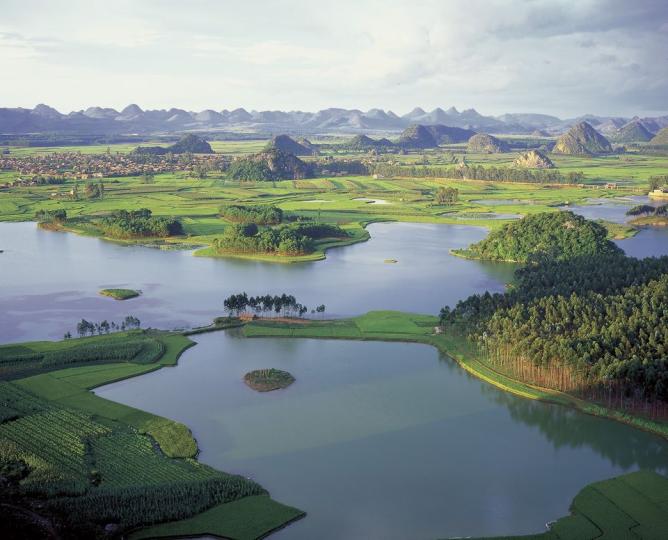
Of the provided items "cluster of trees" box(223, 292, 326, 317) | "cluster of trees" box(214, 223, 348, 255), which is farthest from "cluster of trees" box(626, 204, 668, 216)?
"cluster of trees" box(223, 292, 326, 317)

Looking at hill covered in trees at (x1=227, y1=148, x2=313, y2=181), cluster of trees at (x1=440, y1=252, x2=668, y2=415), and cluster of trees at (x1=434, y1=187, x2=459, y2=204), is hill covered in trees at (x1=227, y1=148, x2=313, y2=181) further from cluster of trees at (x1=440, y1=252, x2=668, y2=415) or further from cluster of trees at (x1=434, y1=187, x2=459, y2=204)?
cluster of trees at (x1=440, y1=252, x2=668, y2=415)

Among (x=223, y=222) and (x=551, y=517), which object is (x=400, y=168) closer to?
(x=223, y=222)

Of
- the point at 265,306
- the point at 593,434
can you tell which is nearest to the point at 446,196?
the point at 265,306

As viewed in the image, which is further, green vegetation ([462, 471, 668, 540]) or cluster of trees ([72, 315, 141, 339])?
cluster of trees ([72, 315, 141, 339])

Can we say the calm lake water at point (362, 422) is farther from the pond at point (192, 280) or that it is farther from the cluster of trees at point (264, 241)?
the cluster of trees at point (264, 241)

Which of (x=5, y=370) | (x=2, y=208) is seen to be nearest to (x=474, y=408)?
(x=5, y=370)
